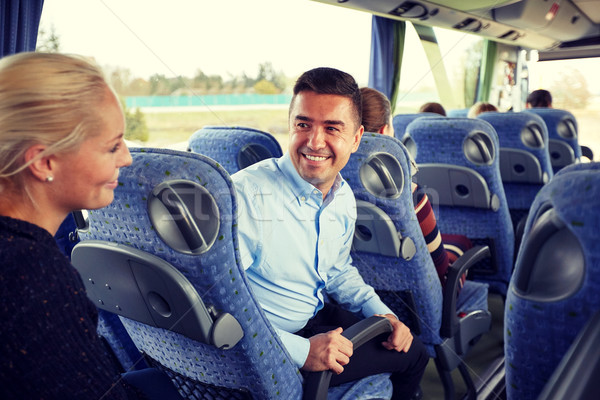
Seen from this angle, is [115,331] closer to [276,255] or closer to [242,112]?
[276,255]

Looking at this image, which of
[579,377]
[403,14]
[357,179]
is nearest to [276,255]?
[357,179]

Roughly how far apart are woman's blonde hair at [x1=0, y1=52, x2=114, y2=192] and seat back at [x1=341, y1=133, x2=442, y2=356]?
3.45 ft

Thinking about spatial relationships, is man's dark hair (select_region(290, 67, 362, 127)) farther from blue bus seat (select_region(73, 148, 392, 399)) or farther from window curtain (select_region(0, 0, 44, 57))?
window curtain (select_region(0, 0, 44, 57))

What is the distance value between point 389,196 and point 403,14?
409 cm

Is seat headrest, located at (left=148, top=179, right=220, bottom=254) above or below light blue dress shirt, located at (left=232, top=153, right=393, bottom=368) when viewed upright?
above

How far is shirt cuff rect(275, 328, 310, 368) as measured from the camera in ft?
4.71

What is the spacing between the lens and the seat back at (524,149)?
3.22 m

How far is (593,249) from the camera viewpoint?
0.72 metres

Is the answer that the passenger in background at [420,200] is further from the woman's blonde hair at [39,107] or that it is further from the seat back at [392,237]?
the woman's blonde hair at [39,107]

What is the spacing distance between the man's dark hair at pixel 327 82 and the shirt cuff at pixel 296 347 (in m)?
0.80

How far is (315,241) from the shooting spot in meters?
1.67

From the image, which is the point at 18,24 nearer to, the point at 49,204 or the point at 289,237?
the point at 289,237

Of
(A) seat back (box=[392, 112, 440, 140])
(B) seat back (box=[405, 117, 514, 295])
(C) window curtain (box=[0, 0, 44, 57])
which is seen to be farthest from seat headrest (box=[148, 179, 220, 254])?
(A) seat back (box=[392, 112, 440, 140])

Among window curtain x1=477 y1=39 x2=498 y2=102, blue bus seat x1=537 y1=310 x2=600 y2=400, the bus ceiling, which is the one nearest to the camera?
blue bus seat x1=537 y1=310 x2=600 y2=400
